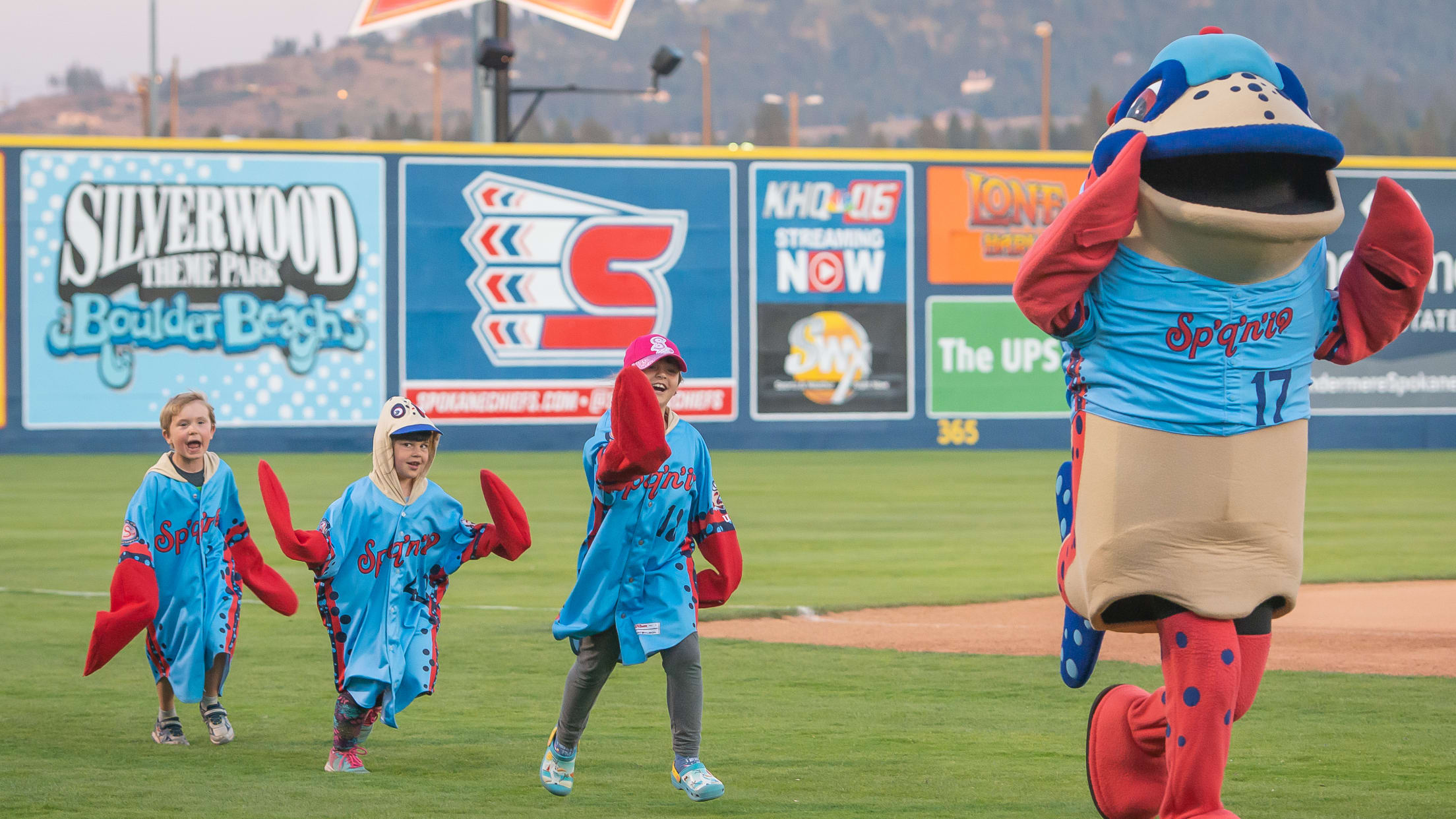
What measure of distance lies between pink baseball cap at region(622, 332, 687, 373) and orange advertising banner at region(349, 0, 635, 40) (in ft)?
71.3

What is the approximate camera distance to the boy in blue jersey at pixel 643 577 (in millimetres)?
5527

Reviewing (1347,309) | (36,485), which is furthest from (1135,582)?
(36,485)

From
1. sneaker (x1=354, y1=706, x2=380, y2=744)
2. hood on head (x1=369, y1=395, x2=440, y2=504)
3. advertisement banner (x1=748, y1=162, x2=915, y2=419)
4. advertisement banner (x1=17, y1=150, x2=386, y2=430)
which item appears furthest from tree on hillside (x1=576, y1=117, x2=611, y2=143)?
sneaker (x1=354, y1=706, x2=380, y2=744)

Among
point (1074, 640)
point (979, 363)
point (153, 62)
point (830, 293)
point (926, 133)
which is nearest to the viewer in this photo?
point (1074, 640)

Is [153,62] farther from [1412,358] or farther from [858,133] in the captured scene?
[858,133]

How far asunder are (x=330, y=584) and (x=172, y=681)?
1133 millimetres

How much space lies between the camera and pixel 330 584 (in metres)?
5.93

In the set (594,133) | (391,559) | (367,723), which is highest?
(594,133)

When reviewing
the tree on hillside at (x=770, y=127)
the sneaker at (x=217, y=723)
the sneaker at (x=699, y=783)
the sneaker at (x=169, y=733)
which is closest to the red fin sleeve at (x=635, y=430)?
the sneaker at (x=699, y=783)

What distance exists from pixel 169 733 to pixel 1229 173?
4.52m

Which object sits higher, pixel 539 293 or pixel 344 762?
pixel 539 293

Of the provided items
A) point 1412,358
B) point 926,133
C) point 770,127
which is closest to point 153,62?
point 1412,358

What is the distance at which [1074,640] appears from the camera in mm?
5188

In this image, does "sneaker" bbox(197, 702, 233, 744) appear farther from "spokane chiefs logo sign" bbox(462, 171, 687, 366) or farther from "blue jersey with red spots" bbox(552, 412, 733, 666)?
"spokane chiefs logo sign" bbox(462, 171, 687, 366)
